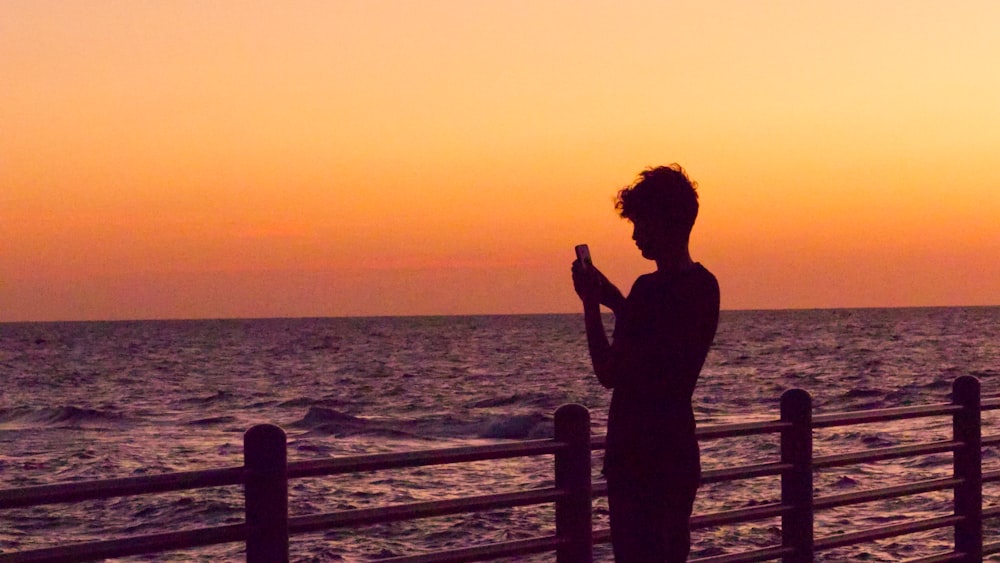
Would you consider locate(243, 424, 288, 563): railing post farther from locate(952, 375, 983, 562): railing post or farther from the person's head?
locate(952, 375, 983, 562): railing post

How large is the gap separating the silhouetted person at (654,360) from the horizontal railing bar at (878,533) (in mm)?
2778

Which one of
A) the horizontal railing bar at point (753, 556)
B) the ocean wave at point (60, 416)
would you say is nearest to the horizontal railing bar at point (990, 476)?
the horizontal railing bar at point (753, 556)

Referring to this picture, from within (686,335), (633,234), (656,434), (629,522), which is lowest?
(629,522)

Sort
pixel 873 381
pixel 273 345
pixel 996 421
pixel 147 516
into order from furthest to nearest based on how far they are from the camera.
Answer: pixel 273 345 → pixel 873 381 → pixel 996 421 → pixel 147 516

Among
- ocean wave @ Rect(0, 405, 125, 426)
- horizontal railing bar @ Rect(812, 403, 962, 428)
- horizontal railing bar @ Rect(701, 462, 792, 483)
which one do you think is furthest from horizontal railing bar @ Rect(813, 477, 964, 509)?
ocean wave @ Rect(0, 405, 125, 426)

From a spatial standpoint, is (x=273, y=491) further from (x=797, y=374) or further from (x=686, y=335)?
(x=797, y=374)

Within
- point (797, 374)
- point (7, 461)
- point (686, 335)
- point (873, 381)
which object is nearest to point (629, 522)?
point (686, 335)

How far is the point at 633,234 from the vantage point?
4.08m

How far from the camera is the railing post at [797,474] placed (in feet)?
20.7

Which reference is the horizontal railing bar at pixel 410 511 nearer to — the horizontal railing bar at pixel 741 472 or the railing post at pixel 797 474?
the horizontal railing bar at pixel 741 472

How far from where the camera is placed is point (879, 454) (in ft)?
22.9

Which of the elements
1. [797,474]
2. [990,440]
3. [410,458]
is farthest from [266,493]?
[990,440]

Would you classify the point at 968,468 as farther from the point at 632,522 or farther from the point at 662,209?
the point at 662,209

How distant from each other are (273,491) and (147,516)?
19140mm
